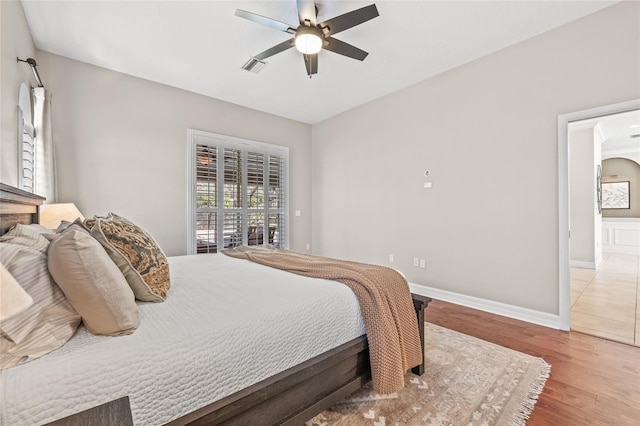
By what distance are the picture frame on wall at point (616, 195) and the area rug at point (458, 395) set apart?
26.3ft

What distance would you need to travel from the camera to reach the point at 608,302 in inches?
133

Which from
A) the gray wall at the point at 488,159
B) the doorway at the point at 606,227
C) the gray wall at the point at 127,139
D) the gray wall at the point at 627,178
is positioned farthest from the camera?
the gray wall at the point at 627,178

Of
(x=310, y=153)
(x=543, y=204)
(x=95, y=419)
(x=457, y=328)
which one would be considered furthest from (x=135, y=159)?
(x=543, y=204)

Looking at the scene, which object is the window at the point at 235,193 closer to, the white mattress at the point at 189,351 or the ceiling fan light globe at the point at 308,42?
the ceiling fan light globe at the point at 308,42

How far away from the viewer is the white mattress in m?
0.83

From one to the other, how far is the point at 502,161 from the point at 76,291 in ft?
12.1

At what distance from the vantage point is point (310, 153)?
5.68 metres

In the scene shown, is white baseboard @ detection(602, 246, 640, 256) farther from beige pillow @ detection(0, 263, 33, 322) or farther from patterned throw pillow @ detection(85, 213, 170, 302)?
beige pillow @ detection(0, 263, 33, 322)

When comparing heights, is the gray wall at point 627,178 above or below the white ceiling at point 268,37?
below

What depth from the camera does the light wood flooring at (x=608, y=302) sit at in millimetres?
2666

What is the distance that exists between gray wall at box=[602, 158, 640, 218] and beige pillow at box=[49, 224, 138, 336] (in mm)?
10434

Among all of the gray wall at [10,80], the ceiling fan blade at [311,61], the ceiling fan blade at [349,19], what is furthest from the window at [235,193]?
the ceiling fan blade at [349,19]

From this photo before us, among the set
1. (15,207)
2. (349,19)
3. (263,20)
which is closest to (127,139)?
(15,207)

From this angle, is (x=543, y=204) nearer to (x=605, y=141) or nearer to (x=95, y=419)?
(x=95, y=419)
